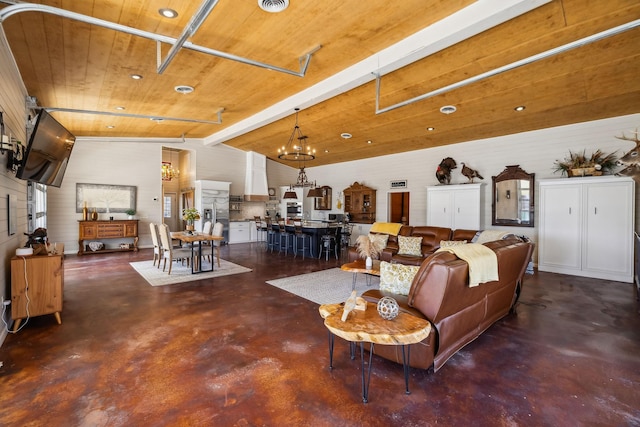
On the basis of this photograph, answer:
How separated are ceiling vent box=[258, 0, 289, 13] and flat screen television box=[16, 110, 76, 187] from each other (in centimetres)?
253

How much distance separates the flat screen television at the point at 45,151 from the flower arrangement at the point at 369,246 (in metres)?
4.64

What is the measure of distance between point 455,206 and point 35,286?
7842mm

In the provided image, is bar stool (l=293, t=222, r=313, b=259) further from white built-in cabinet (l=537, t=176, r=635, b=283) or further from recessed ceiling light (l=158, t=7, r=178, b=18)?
recessed ceiling light (l=158, t=7, r=178, b=18)

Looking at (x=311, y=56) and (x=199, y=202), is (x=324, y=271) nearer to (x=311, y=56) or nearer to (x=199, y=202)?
(x=311, y=56)

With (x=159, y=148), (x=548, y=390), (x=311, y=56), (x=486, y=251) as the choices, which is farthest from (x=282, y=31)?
(x=159, y=148)

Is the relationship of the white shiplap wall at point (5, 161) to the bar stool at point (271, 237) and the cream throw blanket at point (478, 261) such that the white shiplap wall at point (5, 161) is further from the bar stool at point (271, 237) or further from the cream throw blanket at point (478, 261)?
the bar stool at point (271, 237)

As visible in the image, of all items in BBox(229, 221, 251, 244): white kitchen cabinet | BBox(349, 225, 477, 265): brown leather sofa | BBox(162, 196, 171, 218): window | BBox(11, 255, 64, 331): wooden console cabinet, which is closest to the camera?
BBox(11, 255, 64, 331): wooden console cabinet

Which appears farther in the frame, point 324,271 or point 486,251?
point 324,271

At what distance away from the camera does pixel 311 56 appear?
4117 mm

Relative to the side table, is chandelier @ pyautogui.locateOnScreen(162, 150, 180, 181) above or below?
above

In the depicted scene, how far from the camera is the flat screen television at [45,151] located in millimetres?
3162

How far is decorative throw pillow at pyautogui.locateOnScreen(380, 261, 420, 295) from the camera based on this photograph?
2961 millimetres

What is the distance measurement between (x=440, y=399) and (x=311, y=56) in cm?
406

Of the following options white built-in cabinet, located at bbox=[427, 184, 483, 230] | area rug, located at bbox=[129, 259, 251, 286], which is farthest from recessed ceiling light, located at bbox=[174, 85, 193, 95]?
white built-in cabinet, located at bbox=[427, 184, 483, 230]
